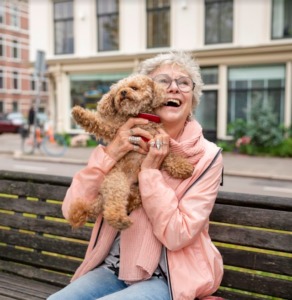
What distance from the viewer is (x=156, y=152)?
204cm

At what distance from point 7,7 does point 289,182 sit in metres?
40.3

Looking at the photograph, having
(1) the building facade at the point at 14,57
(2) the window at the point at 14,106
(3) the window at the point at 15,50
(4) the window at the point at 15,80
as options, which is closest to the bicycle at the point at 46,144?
(1) the building facade at the point at 14,57

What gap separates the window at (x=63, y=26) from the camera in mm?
18688

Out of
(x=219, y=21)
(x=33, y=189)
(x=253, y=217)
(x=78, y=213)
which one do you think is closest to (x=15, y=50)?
(x=219, y=21)

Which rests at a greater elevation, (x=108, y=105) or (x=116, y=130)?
(x=108, y=105)

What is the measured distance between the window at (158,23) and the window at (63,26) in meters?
3.94

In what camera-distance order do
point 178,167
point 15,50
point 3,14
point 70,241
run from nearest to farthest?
point 178,167
point 70,241
point 3,14
point 15,50

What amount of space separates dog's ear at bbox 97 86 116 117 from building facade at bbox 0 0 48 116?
4166cm

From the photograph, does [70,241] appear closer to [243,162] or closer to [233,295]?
[233,295]

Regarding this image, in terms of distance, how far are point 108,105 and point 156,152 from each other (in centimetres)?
35

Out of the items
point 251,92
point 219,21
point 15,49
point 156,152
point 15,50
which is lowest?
point 156,152

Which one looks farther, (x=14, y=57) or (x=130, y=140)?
(x=14, y=57)

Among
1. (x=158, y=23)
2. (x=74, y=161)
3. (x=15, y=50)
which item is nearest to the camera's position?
(x=74, y=161)

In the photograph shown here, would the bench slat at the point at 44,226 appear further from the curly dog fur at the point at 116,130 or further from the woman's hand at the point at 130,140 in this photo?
the woman's hand at the point at 130,140
